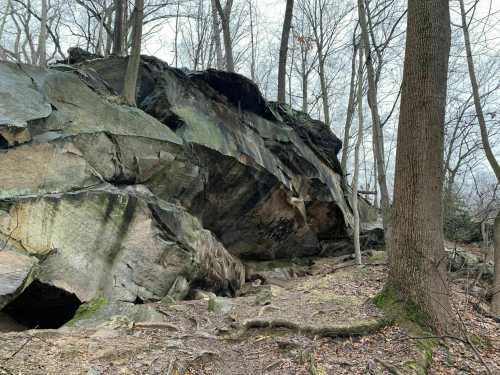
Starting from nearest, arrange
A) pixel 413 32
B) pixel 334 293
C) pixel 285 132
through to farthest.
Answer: pixel 413 32
pixel 334 293
pixel 285 132

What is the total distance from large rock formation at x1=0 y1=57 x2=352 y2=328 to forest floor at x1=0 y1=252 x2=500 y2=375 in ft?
4.44

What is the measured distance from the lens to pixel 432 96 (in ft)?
19.3

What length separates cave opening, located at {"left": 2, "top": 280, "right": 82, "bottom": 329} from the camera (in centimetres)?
670

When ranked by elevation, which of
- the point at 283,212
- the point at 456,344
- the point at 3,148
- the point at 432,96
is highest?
the point at 432,96

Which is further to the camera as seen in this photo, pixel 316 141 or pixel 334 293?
pixel 316 141

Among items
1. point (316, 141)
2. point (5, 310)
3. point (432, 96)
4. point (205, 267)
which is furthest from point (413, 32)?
point (316, 141)

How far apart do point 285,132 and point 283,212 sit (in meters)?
3.20

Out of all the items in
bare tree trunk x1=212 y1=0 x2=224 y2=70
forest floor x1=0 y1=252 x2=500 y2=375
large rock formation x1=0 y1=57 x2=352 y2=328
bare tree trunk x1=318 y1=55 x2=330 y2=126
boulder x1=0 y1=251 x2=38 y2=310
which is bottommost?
forest floor x1=0 y1=252 x2=500 y2=375

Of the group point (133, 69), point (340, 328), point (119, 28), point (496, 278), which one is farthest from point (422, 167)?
point (119, 28)

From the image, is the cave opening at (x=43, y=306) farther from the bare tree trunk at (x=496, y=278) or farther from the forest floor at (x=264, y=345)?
the bare tree trunk at (x=496, y=278)

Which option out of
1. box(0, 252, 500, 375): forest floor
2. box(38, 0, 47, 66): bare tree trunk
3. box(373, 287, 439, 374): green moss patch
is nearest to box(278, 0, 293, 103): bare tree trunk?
box(38, 0, 47, 66): bare tree trunk

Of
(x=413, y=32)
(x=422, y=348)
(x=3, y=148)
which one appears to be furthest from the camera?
(x=3, y=148)

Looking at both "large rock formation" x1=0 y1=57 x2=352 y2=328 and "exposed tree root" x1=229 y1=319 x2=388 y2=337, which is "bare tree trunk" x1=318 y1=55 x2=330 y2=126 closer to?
"large rock formation" x1=0 y1=57 x2=352 y2=328

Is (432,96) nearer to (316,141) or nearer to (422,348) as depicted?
(422,348)
